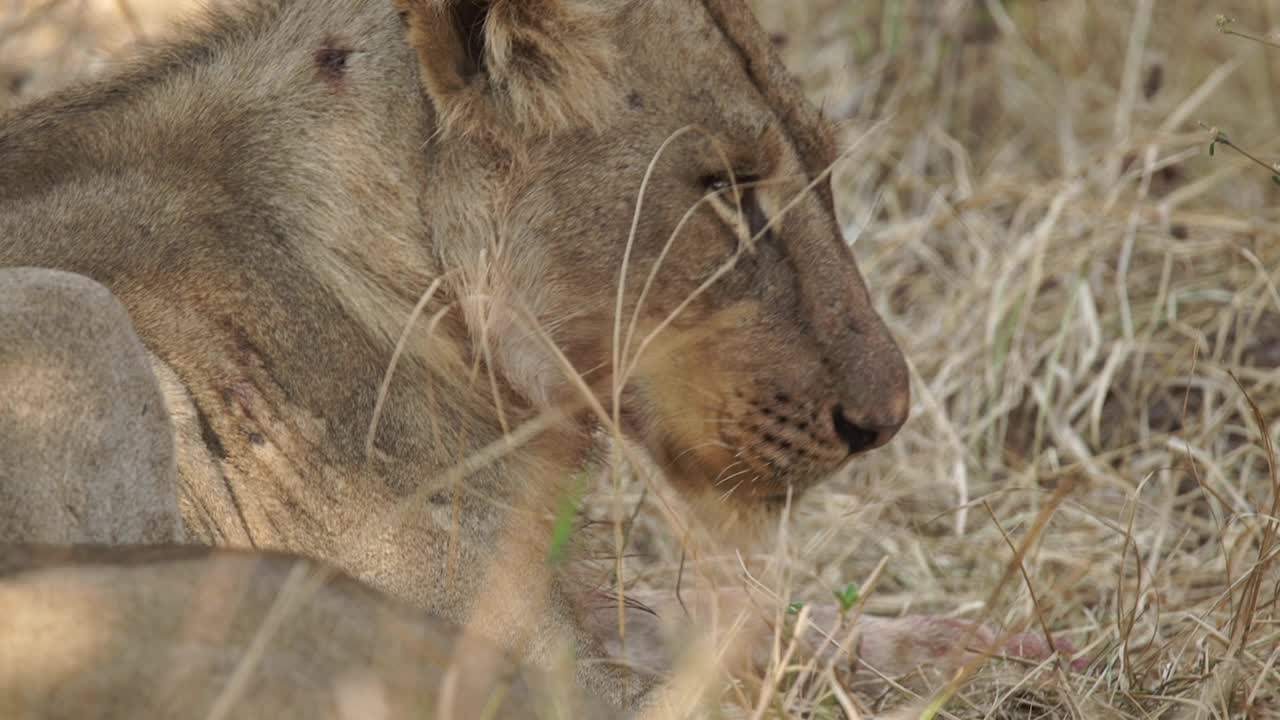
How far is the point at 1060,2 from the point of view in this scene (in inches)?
255

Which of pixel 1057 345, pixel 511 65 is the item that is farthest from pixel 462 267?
pixel 1057 345

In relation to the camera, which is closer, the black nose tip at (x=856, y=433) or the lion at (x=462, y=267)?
the lion at (x=462, y=267)

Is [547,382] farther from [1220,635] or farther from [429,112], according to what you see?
[1220,635]

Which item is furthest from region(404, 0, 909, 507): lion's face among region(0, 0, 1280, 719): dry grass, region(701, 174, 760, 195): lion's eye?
region(0, 0, 1280, 719): dry grass

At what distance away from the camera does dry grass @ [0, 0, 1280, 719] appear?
122 inches

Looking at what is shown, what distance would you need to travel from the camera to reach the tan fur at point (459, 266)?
9.00ft

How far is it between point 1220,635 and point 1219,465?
112 cm

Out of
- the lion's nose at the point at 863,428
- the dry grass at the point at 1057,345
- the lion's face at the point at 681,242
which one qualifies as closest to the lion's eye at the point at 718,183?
the lion's face at the point at 681,242

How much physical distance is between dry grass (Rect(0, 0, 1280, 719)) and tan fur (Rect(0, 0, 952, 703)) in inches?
13.2

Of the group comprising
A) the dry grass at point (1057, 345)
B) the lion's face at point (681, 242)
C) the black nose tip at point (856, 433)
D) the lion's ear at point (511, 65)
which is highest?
the lion's ear at point (511, 65)

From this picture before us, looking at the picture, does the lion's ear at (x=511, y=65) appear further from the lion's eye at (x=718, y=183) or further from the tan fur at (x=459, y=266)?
the lion's eye at (x=718, y=183)

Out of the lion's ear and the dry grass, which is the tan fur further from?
the dry grass

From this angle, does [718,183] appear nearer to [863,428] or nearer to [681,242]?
[681,242]

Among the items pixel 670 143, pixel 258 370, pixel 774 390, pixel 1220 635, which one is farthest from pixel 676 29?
pixel 1220 635
